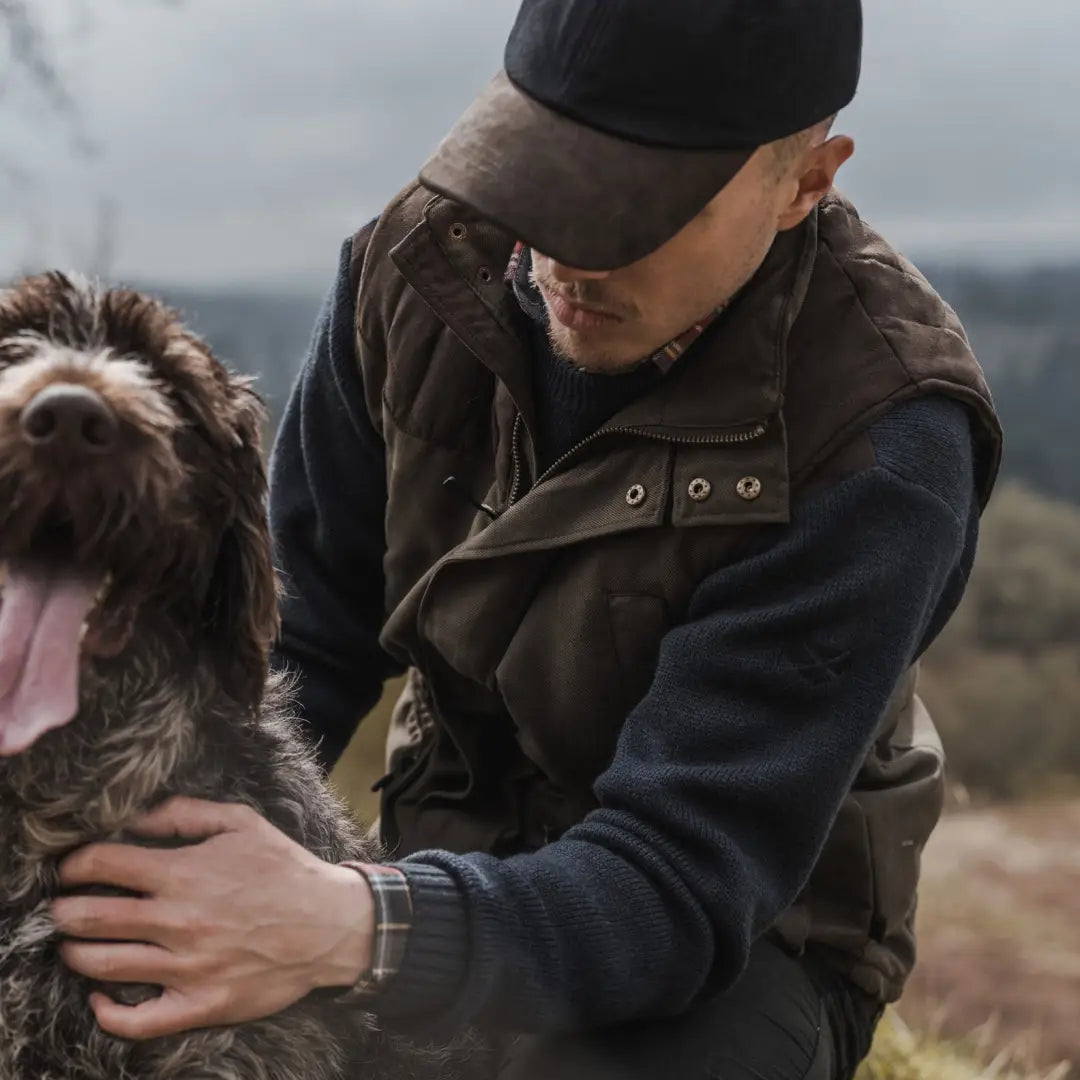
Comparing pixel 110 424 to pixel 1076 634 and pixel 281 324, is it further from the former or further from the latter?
pixel 1076 634

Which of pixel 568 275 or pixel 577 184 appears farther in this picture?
pixel 568 275

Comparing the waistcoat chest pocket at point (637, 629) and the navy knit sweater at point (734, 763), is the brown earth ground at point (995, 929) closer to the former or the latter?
the waistcoat chest pocket at point (637, 629)

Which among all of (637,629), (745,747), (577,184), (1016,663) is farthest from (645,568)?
(1016,663)

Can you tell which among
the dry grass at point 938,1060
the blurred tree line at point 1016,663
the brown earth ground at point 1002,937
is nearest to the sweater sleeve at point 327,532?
the dry grass at point 938,1060

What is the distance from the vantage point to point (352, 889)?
2307 millimetres

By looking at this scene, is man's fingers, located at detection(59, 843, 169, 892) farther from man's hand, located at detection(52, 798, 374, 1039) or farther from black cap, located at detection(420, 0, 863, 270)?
black cap, located at detection(420, 0, 863, 270)

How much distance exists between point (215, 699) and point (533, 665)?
0.60 meters

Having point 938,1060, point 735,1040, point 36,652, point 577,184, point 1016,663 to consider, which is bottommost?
point 1016,663

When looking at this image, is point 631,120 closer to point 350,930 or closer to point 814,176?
point 814,176

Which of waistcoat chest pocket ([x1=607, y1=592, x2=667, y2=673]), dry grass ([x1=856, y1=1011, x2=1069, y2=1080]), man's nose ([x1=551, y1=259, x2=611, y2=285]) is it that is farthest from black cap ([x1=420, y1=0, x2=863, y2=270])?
dry grass ([x1=856, y1=1011, x2=1069, y2=1080])

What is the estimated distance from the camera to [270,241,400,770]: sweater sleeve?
128 inches

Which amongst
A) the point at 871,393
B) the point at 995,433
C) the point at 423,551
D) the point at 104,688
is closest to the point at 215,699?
A: the point at 104,688

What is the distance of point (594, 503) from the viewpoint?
8.80 ft

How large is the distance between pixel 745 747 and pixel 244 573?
790mm
